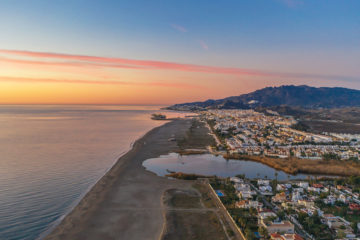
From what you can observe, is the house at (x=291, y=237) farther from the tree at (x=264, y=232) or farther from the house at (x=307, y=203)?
the house at (x=307, y=203)

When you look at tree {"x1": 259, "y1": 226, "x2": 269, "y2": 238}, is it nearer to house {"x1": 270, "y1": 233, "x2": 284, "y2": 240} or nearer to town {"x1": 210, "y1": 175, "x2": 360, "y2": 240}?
town {"x1": 210, "y1": 175, "x2": 360, "y2": 240}

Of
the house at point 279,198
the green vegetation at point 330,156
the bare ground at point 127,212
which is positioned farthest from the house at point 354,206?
the green vegetation at point 330,156

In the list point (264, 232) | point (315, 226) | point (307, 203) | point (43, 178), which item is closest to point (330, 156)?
A: point (307, 203)

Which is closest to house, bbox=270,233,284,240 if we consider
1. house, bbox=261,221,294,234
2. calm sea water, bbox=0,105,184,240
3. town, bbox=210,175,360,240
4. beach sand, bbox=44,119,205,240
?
town, bbox=210,175,360,240

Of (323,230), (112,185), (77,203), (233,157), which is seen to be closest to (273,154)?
(233,157)

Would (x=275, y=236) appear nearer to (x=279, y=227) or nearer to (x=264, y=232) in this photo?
(x=264, y=232)
